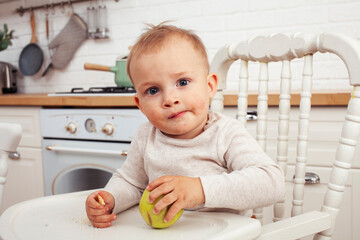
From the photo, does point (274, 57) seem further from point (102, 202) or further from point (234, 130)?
point (102, 202)

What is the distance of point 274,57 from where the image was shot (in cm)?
90

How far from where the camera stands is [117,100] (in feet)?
4.79

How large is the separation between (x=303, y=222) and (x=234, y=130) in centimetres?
21

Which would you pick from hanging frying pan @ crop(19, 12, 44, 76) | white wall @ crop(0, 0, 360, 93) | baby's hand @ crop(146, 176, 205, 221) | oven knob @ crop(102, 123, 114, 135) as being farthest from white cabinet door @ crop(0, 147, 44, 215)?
baby's hand @ crop(146, 176, 205, 221)

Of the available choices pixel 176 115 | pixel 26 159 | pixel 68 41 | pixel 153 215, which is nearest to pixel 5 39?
pixel 68 41

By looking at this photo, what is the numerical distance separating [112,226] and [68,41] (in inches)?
67.7

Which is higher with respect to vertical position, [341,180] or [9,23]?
[9,23]

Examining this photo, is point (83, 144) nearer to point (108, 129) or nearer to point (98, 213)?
point (108, 129)

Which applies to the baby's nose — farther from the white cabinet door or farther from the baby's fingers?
the white cabinet door

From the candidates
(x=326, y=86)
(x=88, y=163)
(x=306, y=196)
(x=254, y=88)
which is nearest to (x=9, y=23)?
(x=88, y=163)

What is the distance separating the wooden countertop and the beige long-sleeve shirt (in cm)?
48

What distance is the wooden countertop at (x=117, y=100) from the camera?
3.83 feet

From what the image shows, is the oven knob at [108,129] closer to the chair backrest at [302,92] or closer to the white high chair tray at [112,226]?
the chair backrest at [302,92]

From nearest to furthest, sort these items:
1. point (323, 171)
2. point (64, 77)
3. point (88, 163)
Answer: point (323, 171) → point (88, 163) → point (64, 77)
